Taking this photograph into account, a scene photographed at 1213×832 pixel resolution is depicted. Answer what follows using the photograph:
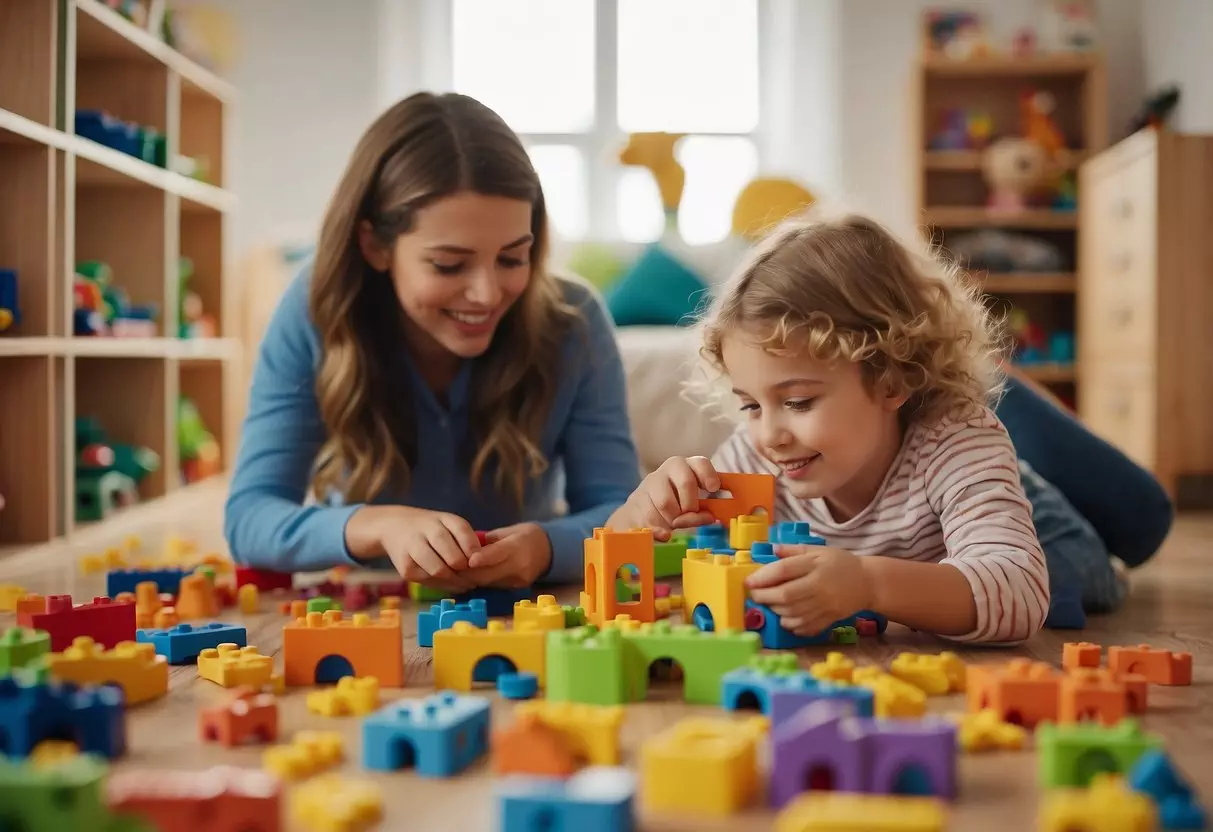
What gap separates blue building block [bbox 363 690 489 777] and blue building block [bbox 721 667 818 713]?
0.67 ft

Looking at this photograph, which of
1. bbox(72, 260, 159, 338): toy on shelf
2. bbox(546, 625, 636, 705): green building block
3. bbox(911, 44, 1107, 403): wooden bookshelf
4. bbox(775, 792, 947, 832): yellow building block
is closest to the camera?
bbox(775, 792, 947, 832): yellow building block

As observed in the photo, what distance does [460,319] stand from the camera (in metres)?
1.57

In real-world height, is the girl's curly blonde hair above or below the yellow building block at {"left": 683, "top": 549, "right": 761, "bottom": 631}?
above

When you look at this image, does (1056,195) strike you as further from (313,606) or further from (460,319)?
(313,606)

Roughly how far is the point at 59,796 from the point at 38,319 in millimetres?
1778

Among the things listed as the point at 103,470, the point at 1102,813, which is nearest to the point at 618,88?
the point at 103,470

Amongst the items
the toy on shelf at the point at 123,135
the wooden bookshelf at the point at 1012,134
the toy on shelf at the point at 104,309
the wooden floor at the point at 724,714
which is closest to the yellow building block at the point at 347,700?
the wooden floor at the point at 724,714

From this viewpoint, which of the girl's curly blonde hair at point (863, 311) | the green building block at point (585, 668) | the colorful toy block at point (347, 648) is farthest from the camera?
the girl's curly blonde hair at point (863, 311)

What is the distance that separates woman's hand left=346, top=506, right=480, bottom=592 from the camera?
128 cm

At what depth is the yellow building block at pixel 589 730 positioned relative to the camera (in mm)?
805

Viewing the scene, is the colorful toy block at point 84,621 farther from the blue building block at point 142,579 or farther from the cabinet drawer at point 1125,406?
the cabinet drawer at point 1125,406

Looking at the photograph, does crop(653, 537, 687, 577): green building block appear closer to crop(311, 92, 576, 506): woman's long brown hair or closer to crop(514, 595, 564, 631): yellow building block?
crop(311, 92, 576, 506): woman's long brown hair

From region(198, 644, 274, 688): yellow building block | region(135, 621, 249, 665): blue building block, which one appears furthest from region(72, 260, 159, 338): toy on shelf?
region(198, 644, 274, 688): yellow building block

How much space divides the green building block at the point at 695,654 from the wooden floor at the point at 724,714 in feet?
0.06
